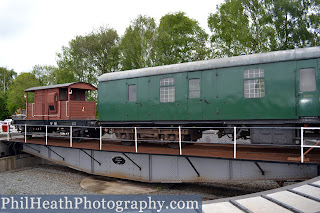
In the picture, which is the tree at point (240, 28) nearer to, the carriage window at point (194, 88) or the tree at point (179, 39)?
the tree at point (179, 39)

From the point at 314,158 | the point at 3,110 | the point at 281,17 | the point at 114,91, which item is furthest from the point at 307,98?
the point at 3,110

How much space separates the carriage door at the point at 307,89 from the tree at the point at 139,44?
74.9 ft

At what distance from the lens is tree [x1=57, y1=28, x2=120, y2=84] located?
3506 centimetres

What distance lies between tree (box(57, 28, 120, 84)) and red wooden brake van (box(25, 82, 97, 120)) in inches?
762

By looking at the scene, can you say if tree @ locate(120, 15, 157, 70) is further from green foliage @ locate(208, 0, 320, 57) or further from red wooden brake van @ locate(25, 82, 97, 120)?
red wooden brake van @ locate(25, 82, 97, 120)

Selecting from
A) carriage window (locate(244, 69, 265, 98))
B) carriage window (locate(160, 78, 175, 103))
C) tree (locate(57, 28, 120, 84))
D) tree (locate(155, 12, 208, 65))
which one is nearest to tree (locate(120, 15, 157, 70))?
tree (locate(155, 12, 208, 65))

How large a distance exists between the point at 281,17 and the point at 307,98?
18737 millimetres

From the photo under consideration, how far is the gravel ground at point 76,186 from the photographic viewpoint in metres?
10.3

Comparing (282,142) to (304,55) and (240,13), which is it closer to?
(304,55)

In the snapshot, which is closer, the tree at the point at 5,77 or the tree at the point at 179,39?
the tree at the point at 179,39

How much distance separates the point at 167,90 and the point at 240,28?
18.9 meters

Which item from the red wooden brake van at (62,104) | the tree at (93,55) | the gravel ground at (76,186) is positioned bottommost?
the gravel ground at (76,186)

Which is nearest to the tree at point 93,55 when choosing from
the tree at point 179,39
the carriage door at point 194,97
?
the tree at point 179,39

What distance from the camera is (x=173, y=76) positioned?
35.6 feet
